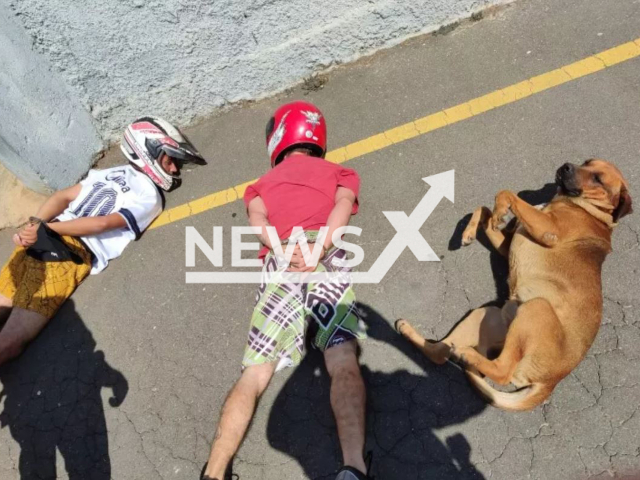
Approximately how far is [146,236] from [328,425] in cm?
235

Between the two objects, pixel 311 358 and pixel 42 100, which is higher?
pixel 42 100

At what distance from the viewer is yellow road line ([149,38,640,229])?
4266mm

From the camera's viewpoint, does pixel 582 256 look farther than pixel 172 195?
No

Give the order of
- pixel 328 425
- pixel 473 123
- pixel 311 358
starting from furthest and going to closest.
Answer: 1. pixel 473 123
2. pixel 311 358
3. pixel 328 425

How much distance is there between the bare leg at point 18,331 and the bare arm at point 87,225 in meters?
0.73

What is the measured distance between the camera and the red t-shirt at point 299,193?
11.4 ft

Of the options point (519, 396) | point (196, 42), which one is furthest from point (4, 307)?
point (519, 396)

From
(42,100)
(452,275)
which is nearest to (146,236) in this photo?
(42,100)

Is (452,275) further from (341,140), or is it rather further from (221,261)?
(221,261)

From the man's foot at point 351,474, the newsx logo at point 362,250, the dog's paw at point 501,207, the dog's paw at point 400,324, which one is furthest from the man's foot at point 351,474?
the dog's paw at point 501,207

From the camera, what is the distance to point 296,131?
12.4 ft

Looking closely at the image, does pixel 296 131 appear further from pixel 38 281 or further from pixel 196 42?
pixel 38 281

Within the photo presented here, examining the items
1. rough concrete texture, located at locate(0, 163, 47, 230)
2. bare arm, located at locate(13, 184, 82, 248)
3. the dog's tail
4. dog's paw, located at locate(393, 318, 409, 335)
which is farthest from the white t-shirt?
the dog's tail

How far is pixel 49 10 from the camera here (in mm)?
3729
